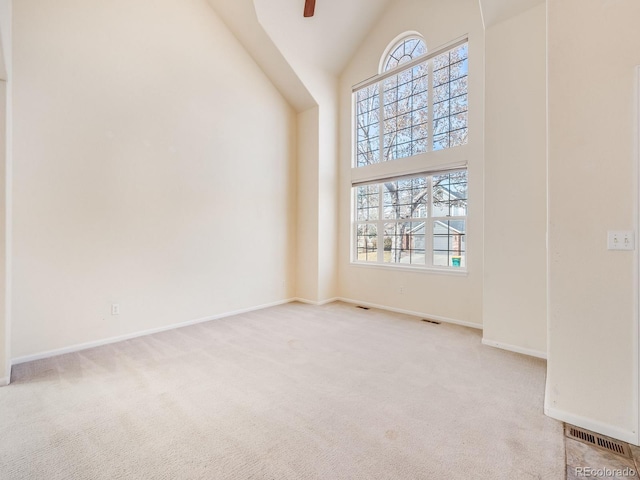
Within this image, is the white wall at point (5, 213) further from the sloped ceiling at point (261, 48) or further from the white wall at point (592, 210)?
the white wall at point (592, 210)

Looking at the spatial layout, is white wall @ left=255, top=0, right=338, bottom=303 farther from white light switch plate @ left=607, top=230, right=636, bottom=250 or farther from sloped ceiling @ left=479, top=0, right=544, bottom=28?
white light switch plate @ left=607, top=230, right=636, bottom=250

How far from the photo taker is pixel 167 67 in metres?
3.68

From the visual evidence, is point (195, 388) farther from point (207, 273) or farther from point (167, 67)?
point (167, 67)

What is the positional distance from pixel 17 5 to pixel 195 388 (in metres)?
3.68

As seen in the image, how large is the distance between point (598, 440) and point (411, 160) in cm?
350

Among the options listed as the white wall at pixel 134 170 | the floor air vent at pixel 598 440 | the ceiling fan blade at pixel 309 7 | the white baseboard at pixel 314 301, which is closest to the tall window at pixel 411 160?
the white baseboard at pixel 314 301

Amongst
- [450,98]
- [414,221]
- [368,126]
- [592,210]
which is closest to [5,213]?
[592,210]

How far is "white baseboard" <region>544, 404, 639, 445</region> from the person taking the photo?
170cm

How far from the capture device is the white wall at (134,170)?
2.83 meters

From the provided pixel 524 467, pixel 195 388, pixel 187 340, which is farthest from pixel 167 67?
pixel 524 467

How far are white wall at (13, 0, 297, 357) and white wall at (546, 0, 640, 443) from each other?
3.65 meters

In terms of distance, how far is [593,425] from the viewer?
5.90ft

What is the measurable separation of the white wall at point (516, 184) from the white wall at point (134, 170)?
3085mm

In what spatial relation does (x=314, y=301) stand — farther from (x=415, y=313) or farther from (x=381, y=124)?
(x=381, y=124)
